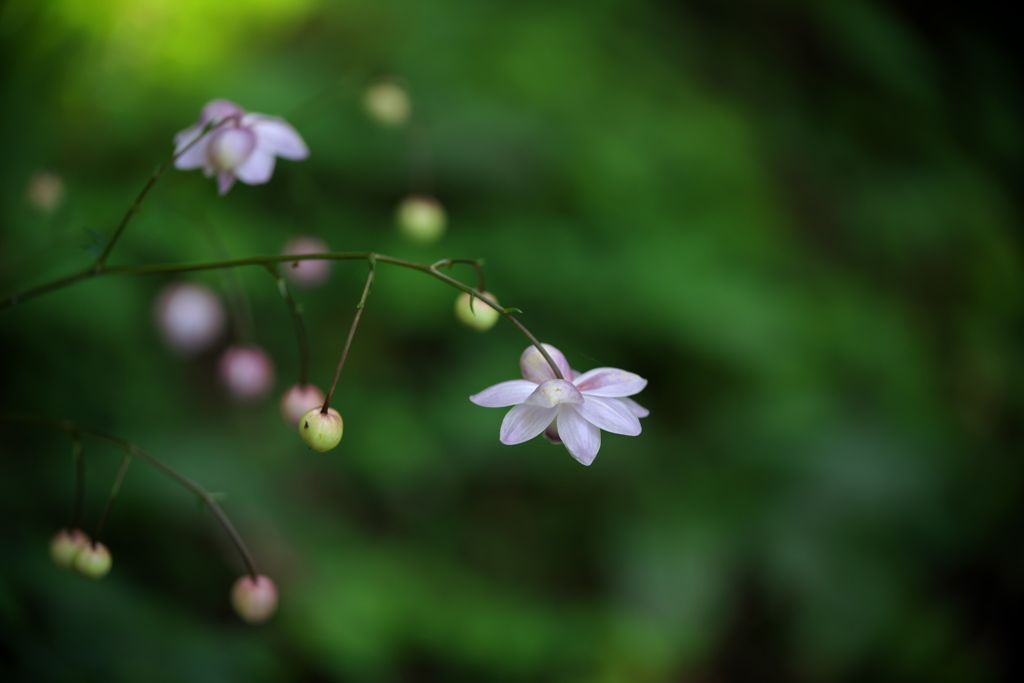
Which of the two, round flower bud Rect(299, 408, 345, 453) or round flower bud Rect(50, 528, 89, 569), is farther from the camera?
round flower bud Rect(50, 528, 89, 569)

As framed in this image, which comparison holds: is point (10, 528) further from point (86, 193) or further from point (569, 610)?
point (569, 610)

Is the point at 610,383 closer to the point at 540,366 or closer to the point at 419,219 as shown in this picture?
the point at 540,366

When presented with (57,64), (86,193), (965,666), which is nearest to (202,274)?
(86,193)

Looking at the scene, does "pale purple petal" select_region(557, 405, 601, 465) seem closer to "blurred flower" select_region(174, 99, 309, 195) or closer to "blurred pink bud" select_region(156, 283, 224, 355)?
"blurred flower" select_region(174, 99, 309, 195)

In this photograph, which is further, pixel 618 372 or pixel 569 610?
pixel 569 610

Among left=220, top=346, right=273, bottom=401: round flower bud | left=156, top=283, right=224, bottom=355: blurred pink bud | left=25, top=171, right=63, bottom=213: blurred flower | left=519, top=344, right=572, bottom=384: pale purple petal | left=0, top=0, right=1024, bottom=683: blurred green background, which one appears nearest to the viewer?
left=519, top=344, right=572, bottom=384: pale purple petal

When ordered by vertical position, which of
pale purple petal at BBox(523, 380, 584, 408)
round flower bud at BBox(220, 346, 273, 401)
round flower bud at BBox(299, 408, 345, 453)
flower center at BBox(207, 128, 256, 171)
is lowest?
round flower bud at BBox(299, 408, 345, 453)

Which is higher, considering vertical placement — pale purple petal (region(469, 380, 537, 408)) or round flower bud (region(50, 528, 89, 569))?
pale purple petal (region(469, 380, 537, 408))

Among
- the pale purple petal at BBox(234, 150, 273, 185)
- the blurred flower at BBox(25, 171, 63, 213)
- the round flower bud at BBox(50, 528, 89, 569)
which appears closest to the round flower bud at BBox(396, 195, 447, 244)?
the pale purple petal at BBox(234, 150, 273, 185)
